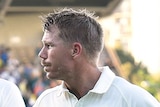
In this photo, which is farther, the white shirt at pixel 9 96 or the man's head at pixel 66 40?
the white shirt at pixel 9 96

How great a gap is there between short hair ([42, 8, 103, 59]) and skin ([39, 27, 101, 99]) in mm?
33

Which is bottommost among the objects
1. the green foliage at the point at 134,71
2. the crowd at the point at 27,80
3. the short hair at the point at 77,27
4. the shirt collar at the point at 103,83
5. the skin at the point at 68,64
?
the green foliage at the point at 134,71

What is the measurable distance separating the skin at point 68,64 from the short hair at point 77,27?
0.03m

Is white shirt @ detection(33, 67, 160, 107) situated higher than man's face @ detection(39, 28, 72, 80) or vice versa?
man's face @ detection(39, 28, 72, 80)

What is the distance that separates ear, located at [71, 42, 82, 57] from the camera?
3791mm

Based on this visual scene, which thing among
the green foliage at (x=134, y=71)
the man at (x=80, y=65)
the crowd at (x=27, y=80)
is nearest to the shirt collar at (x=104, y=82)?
the man at (x=80, y=65)

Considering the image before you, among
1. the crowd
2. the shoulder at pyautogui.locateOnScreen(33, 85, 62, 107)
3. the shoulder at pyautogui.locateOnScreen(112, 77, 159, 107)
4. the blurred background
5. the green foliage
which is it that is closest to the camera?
the shoulder at pyautogui.locateOnScreen(112, 77, 159, 107)

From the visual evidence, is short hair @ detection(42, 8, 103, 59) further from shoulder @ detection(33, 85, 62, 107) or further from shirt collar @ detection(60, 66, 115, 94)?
shoulder @ detection(33, 85, 62, 107)

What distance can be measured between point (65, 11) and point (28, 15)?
22.8 metres

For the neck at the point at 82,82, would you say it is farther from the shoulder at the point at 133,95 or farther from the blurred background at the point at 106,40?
the blurred background at the point at 106,40

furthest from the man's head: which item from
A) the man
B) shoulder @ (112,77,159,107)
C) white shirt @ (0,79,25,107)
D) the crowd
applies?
the crowd

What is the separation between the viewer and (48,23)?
378 cm

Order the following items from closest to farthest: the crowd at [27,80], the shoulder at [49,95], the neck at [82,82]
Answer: the neck at [82,82], the shoulder at [49,95], the crowd at [27,80]

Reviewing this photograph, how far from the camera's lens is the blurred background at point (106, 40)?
51.6ft
